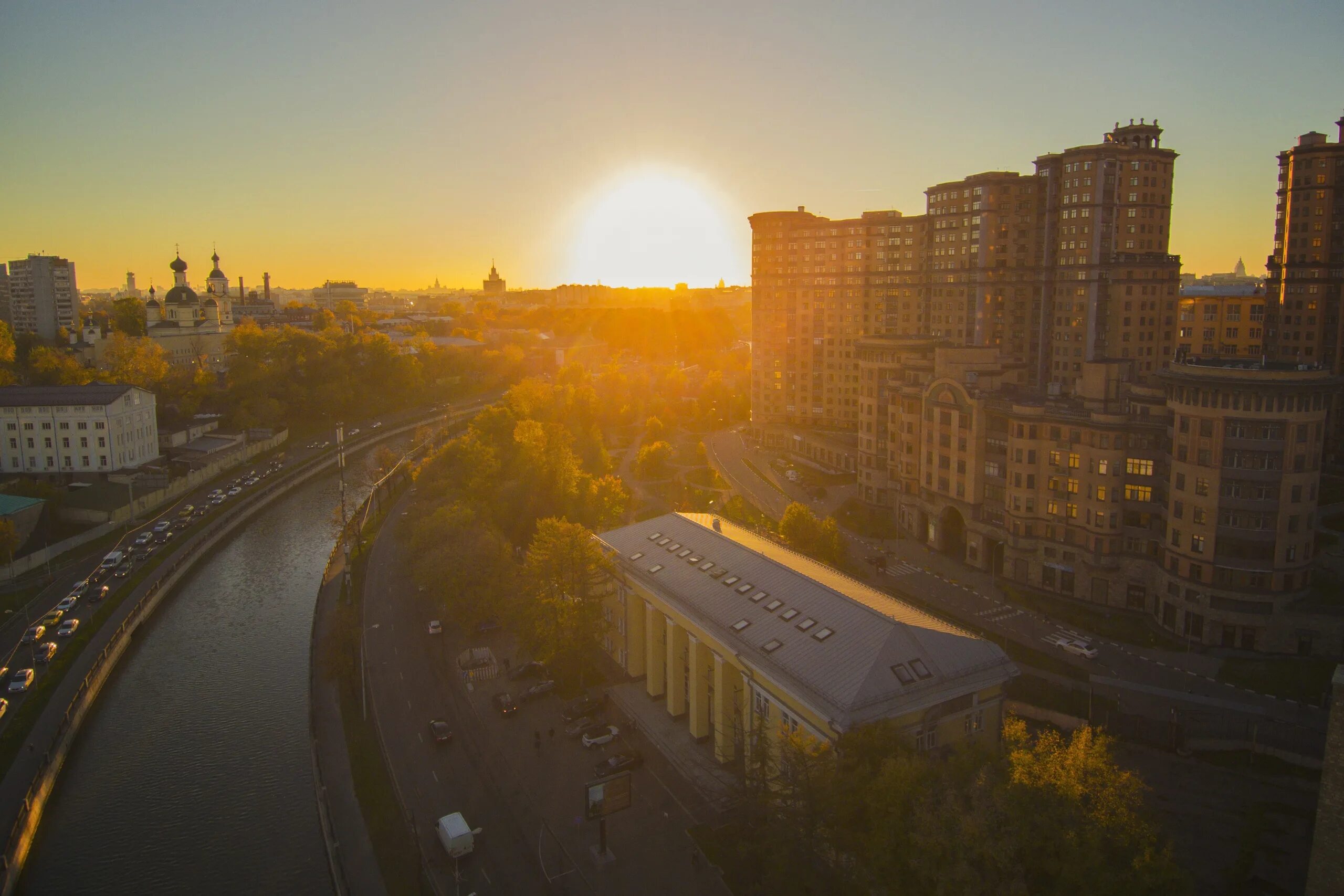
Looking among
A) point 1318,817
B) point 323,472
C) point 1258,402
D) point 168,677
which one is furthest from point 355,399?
point 1318,817

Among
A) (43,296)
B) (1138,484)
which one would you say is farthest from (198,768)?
(43,296)

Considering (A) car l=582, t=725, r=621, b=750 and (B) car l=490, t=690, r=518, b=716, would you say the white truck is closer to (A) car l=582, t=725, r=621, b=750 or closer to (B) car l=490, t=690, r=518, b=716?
(A) car l=582, t=725, r=621, b=750

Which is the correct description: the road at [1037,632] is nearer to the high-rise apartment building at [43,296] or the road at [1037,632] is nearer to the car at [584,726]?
the car at [584,726]

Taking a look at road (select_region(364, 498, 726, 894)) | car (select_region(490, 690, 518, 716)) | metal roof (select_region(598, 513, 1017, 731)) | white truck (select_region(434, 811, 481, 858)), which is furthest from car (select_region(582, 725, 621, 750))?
white truck (select_region(434, 811, 481, 858))

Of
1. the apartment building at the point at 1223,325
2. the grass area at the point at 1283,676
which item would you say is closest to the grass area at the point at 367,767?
the grass area at the point at 1283,676

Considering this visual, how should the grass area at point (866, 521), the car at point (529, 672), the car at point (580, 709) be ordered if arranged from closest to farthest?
the car at point (580, 709) → the car at point (529, 672) → the grass area at point (866, 521)

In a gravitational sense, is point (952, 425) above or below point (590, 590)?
above

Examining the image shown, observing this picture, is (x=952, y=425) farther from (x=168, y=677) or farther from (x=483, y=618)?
(x=168, y=677)
